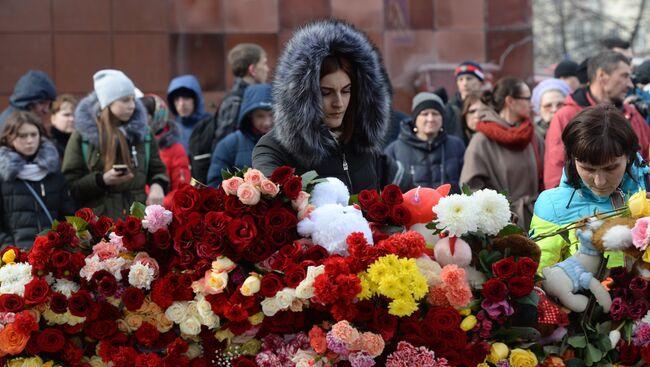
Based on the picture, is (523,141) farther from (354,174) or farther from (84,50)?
(84,50)

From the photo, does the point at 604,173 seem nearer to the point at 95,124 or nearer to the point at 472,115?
the point at 95,124

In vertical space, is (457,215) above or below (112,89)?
below

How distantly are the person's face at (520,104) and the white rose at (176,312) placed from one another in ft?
14.3

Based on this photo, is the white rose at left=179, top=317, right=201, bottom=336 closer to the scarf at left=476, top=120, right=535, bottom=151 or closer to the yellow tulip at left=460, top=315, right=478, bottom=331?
the yellow tulip at left=460, top=315, right=478, bottom=331

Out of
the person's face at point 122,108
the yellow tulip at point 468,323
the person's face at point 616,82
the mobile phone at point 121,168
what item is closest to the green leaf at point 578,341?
the yellow tulip at point 468,323

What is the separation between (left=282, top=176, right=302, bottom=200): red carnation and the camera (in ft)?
11.4

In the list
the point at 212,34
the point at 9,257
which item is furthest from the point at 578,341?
the point at 212,34

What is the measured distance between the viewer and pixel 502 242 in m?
3.49

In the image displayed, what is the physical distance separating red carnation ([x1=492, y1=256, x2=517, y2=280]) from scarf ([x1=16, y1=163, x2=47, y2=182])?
13.8 feet

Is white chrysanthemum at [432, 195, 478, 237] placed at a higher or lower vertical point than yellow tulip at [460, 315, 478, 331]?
higher

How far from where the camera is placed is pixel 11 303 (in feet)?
11.6

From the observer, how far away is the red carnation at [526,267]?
3377mm

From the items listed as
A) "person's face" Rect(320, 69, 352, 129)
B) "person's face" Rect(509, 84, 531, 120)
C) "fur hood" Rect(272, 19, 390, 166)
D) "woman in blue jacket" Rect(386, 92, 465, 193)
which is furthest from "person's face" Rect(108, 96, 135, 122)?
"person's face" Rect(320, 69, 352, 129)

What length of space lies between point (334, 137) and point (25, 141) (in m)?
3.22
